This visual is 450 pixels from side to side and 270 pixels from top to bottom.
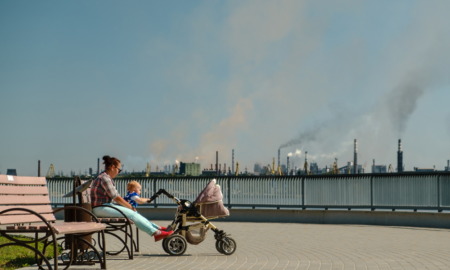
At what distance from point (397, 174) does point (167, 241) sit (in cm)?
1327

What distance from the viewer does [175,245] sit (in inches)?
516

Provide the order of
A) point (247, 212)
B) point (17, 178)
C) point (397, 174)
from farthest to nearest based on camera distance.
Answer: point (247, 212), point (397, 174), point (17, 178)

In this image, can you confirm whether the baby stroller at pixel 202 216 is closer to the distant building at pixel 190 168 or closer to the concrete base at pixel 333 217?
the concrete base at pixel 333 217

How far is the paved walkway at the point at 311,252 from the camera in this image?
1170 cm

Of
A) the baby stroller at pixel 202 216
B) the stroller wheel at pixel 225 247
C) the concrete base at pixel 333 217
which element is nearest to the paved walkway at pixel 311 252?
the stroller wheel at pixel 225 247

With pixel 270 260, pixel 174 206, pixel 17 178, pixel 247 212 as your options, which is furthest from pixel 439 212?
pixel 17 178

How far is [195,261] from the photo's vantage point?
40.3 ft

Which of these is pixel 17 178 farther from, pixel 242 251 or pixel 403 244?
pixel 403 244

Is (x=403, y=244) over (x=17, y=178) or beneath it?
beneath

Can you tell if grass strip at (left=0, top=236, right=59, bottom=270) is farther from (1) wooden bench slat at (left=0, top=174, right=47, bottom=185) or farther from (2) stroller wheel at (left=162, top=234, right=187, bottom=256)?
(2) stroller wheel at (left=162, top=234, right=187, bottom=256)

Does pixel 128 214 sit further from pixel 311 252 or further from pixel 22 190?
pixel 311 252

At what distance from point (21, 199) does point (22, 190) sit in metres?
0.13

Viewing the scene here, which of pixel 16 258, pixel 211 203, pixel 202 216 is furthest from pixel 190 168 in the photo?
pixel 16 258

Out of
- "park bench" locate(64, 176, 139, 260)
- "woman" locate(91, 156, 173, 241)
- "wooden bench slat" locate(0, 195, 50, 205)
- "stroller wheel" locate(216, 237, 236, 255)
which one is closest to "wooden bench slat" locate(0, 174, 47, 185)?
"wooden bench slat" locate(0, 195, 50, 205)
